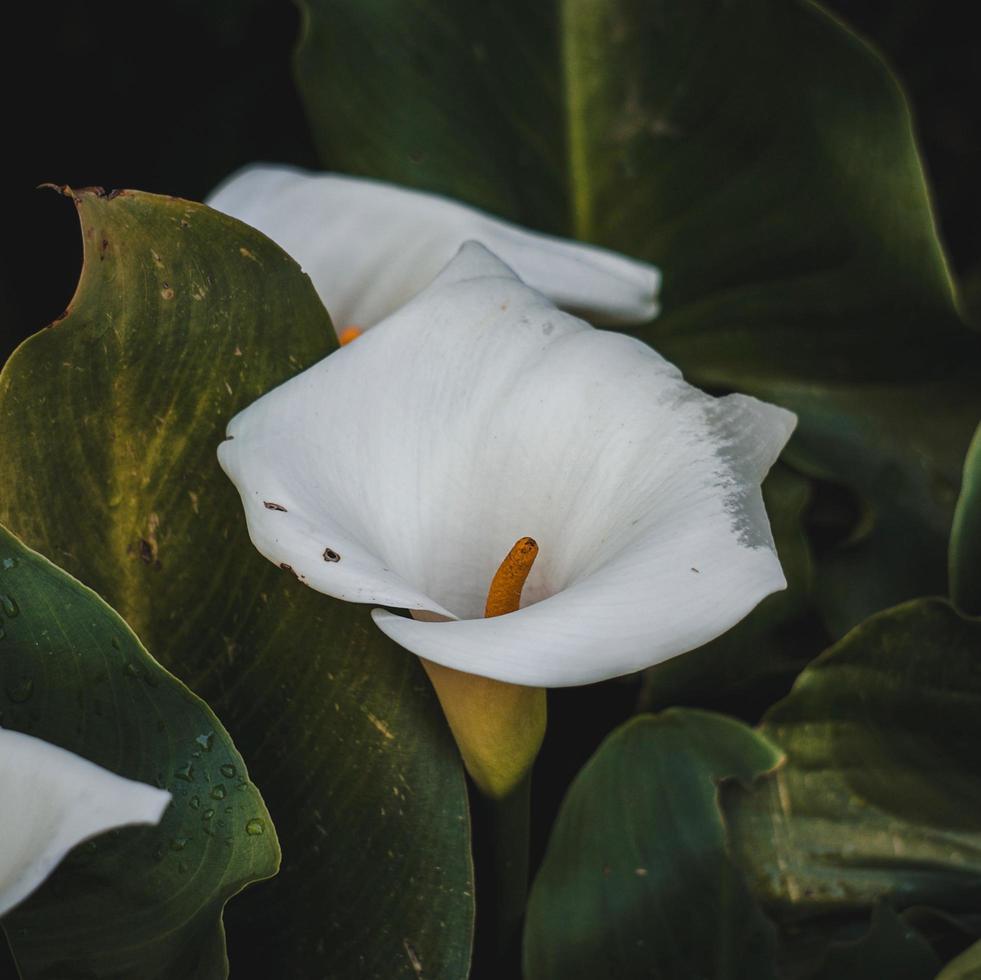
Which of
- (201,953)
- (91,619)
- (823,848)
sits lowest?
(823,848)

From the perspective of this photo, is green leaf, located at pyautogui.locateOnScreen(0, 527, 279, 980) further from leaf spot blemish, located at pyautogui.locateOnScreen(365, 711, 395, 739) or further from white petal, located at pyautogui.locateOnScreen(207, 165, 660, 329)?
white petal, located at pyautogui.locateOnScreen(207, 165, 660, 329)

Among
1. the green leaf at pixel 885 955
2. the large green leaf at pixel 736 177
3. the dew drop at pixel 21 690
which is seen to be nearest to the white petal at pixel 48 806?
the dew drop at pixel 21 690

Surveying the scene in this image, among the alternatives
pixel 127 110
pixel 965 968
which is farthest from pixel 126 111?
pixel 965 968

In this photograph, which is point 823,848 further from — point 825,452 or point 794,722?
point 825,452

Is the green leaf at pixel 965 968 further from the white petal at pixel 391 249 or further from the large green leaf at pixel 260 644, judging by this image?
the white petal at pixel 391 249

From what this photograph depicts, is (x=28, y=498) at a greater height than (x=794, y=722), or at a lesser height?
greater

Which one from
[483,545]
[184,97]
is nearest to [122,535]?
[483,545]

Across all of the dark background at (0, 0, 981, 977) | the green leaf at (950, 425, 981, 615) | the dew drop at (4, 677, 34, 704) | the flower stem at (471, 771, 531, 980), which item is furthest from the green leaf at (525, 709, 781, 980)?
the dark background at (0, 0, 981, 977)
